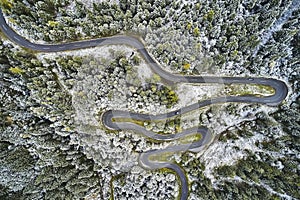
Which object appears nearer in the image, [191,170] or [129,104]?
[129,104]

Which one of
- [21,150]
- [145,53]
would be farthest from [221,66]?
[21,150]

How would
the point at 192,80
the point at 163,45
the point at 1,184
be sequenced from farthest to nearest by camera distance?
the point at 1,184 < the point at 192,80 < the point at 163,45

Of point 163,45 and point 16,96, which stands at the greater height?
point 163,45

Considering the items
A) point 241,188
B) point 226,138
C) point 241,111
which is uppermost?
point 241,111

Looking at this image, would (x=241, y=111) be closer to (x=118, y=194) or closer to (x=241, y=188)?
(x=241, y=188)

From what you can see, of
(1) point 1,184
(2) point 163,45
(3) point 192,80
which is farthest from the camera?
A: (1) point 1,184

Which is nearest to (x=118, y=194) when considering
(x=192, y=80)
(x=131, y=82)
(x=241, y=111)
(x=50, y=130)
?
(x=50, y=130)

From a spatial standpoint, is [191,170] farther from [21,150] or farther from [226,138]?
[21,150]
